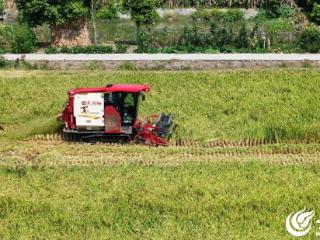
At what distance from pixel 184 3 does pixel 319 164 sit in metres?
33.8

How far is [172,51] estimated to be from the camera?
105 feet

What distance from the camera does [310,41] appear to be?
3291 centimetres

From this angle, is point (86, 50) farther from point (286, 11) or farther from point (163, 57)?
point (286, 11)

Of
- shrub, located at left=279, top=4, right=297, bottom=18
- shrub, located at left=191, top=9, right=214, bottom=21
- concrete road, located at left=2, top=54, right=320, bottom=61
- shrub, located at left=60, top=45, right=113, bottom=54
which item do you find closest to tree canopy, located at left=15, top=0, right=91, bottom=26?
shrub, located at left=60, top=45, right=113, bottom=54

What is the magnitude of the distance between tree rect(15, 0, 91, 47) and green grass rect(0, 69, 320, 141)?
7.09m

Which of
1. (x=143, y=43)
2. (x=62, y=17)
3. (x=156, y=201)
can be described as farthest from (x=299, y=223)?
(x=62, y=17)

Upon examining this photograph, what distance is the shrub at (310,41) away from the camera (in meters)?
32.2

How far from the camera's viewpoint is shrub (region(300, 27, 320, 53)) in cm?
3225

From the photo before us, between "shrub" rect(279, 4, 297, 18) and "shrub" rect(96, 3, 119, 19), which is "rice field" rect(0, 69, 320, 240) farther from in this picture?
"shrub" rect(96, 3, 119, 19)

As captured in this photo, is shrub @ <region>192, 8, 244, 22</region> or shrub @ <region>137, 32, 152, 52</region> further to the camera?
shrub @ <region>192, 8, 244, 22</region>

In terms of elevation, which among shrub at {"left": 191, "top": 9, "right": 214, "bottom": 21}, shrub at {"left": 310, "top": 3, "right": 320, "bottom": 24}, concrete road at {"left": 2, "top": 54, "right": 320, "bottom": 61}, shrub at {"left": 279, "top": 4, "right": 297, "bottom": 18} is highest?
shrub at {"left": 310, "top": 3, "right": 320, "bottom": 24}

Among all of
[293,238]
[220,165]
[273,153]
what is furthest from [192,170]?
[293,238]

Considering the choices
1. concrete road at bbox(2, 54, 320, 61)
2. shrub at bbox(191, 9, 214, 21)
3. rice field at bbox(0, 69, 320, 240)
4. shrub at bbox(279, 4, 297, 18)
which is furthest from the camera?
shrub at bbox(191, 9, 214, 21)

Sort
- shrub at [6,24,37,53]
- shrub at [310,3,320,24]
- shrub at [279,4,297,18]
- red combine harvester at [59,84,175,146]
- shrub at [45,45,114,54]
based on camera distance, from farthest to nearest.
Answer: shrub at [279,4,297,18] → shrub at [310,3,320,24] → shrub at [6,24,37,53] → shrub at [45,45,114,54] → red combine harvester at [59,84,175,146]
